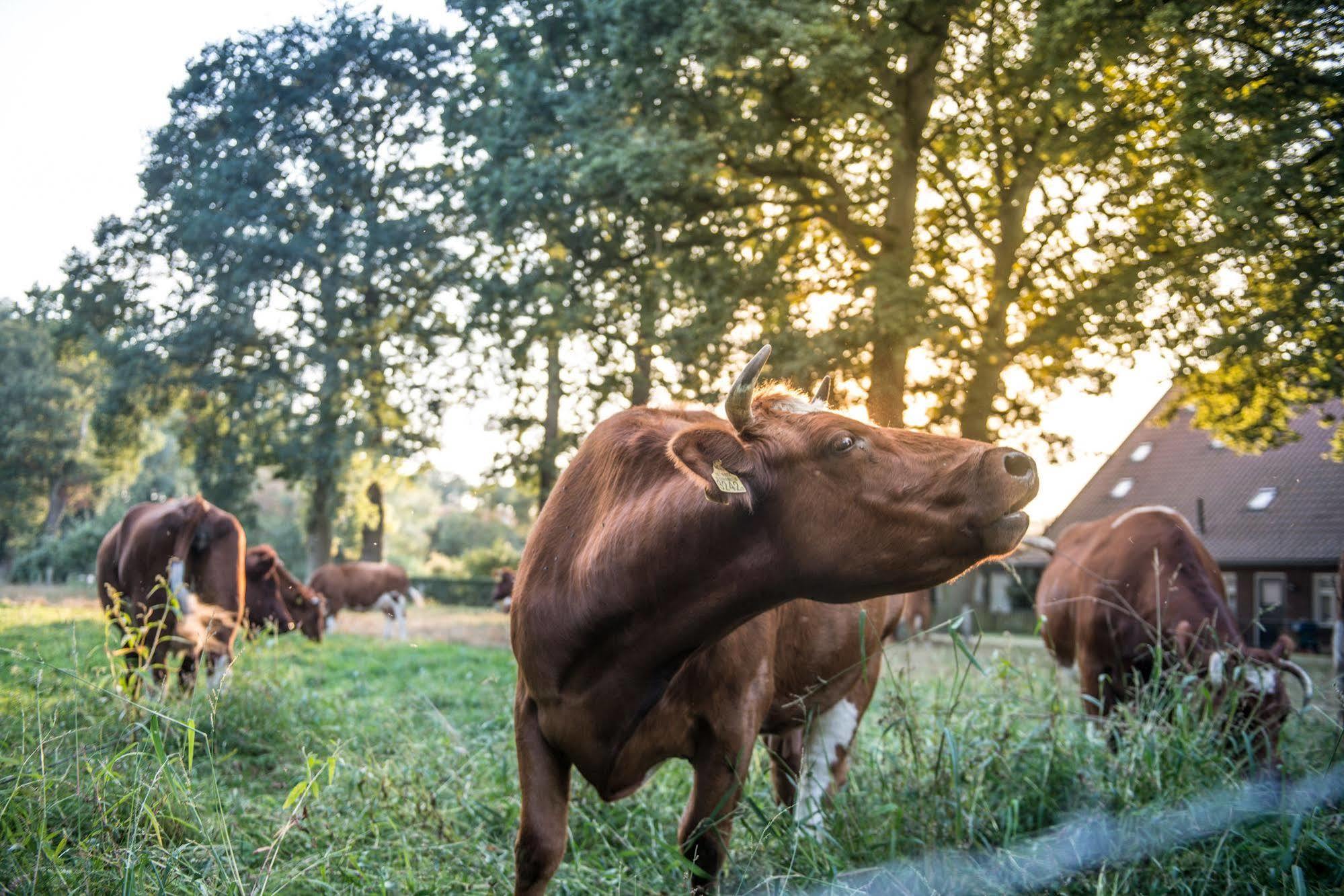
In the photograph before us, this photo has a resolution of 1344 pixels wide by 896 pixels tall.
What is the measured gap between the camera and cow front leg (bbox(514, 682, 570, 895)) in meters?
3.71

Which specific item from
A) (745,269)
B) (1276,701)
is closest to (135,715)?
(1276,701)

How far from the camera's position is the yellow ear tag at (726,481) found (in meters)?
3.11

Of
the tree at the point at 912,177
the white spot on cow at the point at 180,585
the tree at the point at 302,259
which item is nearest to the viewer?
the white spot on cow at the point at 180,585

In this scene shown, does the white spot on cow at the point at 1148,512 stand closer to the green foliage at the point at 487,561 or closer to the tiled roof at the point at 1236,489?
the tiled roof at the point at 1236,489

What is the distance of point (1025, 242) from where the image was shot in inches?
656

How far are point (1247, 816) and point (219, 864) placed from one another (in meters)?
3.33

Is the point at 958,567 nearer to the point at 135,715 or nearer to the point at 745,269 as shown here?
the point at 135,715

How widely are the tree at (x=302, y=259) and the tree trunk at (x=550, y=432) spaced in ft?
15.2

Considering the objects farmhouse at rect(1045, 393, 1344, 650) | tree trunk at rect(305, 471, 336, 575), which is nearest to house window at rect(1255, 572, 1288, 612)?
farmhouse at rect(1045, 393, 1344, 650)

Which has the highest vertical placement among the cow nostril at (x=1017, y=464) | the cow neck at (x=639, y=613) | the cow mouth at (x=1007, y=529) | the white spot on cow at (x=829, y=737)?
the cow nostril at (x=1017, y=464)

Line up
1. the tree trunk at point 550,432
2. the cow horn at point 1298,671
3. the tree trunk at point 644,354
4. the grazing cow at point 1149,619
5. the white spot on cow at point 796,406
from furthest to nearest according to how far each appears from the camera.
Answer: the tree trunk at point 550,432 < the tree trunk at point 644,354 < the grazing cow at point 1149,619 < the cow horn at point 1298,671 < the white spot on cow at point 796,406

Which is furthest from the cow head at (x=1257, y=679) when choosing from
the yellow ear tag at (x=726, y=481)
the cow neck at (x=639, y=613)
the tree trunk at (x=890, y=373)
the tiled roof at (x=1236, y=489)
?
the tree trunk at (x=890, y=373)

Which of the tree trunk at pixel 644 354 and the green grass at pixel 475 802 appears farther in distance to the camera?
the tree trunk at pixel 644 354

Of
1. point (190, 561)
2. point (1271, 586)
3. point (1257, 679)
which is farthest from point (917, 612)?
point (1257, 679)
